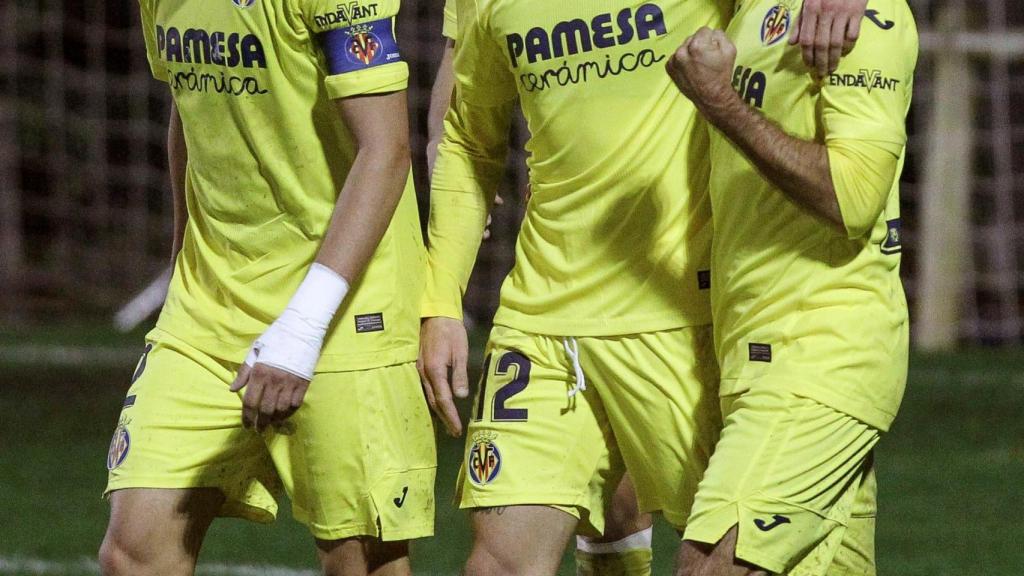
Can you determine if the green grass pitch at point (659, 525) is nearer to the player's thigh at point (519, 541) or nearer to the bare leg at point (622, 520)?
the bare leg at point (622, 520)

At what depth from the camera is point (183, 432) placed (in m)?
3.91

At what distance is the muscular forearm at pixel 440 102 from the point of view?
4520mm

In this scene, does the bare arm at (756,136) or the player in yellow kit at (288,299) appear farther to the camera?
the player in yellow kit at (288,299)

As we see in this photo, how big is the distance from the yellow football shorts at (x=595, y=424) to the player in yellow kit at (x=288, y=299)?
188 mm

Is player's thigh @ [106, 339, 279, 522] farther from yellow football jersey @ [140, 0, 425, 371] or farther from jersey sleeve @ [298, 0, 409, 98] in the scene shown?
jersey sleeve @ [298, 0, 409, 98]

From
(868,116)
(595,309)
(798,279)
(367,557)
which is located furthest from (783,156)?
(367,557)

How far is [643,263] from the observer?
3939 millimetres

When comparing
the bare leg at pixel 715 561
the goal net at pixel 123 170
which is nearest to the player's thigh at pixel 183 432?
the bare leg at pixel 715 561

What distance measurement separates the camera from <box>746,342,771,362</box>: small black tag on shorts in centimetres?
358

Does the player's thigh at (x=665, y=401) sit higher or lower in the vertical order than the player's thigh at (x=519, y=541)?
higher

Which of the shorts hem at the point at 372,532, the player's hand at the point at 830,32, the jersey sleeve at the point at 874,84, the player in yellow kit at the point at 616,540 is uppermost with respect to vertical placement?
the player's hand at the point at 830,32

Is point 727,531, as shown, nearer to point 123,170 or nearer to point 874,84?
point 874,84

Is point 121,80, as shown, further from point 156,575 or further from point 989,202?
point 156,575

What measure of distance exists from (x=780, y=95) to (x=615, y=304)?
25.4 inches
